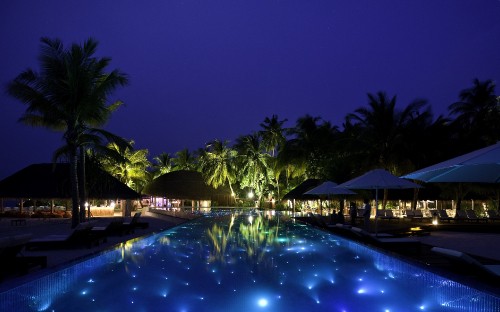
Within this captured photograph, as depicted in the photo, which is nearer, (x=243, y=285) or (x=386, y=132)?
(x=243, y=285)

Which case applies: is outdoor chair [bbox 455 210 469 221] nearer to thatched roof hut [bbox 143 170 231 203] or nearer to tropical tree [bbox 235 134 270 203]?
thatched roof hut [bbox 143 170 231 203]

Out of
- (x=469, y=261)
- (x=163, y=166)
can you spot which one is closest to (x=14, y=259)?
(x=469, y=261)

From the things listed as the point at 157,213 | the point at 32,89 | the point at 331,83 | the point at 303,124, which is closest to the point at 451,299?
the point at 32,89

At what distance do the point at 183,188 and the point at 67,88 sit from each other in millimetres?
20839

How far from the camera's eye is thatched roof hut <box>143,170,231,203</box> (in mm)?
35406

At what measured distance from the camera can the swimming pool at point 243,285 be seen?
5.61 m

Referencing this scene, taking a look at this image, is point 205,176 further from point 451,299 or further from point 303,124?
point 451,299

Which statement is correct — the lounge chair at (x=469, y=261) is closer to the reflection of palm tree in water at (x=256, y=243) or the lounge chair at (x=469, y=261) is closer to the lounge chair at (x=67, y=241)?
the reflection of palm tree in water at (x=256, y=243)

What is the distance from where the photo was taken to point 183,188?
35.8 metres

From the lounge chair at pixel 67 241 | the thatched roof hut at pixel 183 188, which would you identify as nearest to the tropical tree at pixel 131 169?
the thatched roof hut at pixel 183 188

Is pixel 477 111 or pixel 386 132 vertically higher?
pixel 477 111

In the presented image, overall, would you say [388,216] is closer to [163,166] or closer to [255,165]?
[255,165]

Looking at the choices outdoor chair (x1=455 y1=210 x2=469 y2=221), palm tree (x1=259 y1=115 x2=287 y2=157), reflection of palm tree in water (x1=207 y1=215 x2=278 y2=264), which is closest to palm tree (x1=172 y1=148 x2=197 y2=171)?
palm tree (x1=259 y1=115 x2=287 y2=157)

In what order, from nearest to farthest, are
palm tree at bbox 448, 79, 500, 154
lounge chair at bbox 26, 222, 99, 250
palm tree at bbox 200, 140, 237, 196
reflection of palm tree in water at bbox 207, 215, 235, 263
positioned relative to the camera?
reflection of palm tree in water at bbox 207, 215, 235, 263, lounge chair at bbox 26, 222, 99, 250, palm tree at bbox 448, 79, 500, 154, palm tree at bbox 200, 140, 237, 196
